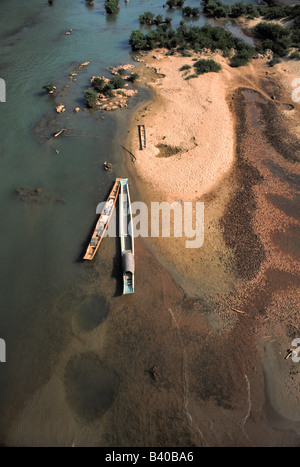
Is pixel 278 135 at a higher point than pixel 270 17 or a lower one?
lower

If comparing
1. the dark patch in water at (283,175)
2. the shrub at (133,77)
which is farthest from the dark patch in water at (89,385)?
the shrub at (133,77)

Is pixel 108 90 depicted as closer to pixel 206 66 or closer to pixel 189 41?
pixel 206 66

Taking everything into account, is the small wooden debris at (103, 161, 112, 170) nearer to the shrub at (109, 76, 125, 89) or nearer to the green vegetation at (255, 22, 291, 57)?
the shrub at (109, 76, 125, 89)

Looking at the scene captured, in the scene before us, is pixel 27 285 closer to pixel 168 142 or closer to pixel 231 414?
pixel 231 414

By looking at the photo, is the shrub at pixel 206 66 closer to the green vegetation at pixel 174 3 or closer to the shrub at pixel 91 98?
the shrub at pixel 91 98

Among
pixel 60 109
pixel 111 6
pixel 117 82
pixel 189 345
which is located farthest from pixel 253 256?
pixel 111 6
